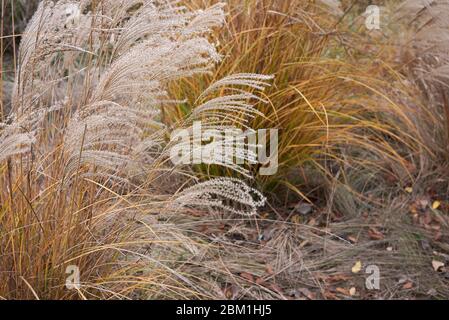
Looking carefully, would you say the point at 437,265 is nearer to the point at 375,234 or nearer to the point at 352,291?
the point at 375,234

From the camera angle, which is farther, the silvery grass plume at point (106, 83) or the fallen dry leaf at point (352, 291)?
the fallen dry leaf at point (352, 291)

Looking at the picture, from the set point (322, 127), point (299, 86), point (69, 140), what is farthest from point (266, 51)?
point (69, 140)

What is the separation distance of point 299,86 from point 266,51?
0.91ft

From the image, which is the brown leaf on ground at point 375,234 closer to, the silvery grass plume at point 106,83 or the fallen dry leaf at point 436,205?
the fallen dry leaf at point 436,205

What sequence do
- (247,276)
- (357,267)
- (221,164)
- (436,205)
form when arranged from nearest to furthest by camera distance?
(221,164), (247,276), (357,267), (436,205)

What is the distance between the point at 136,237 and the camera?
9.83 ft

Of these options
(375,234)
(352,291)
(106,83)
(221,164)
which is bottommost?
(352,291)

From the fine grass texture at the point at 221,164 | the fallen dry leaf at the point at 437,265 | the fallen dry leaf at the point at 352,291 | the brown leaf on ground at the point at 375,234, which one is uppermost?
the fine grass texture at the point at 221,164

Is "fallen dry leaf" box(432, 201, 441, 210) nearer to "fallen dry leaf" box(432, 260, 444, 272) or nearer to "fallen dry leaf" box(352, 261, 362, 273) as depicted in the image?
"fallen dry leaf" box(432, 260, 444, 272)

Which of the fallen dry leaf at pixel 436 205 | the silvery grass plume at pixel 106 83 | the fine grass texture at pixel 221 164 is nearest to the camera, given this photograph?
the silvery grass plume at pixel 106 83

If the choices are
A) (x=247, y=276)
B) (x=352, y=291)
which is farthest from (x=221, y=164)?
(x=352, y=291)

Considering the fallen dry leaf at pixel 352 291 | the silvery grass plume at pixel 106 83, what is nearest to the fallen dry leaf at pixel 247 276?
the fallen dry leaf at pixel 352 291

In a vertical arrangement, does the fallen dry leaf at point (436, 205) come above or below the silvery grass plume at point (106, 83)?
below

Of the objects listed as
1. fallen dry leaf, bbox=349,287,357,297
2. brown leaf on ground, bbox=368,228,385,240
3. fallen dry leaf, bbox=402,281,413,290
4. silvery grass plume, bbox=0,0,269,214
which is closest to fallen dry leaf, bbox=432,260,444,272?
fallen dry leaf, bbox=402,281,413,290
